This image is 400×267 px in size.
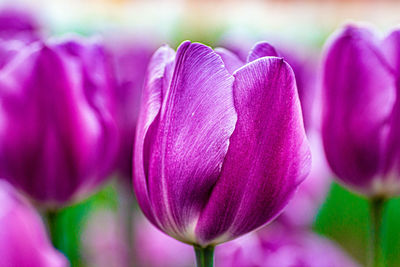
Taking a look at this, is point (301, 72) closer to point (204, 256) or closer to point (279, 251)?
point (279, 251)

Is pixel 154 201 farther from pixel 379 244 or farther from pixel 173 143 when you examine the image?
pixel 379 244

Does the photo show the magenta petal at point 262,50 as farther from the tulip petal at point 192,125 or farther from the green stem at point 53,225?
the green stem at point 53,225

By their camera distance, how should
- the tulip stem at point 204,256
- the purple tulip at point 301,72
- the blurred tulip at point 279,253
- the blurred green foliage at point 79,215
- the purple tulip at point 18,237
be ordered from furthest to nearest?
1. the blurred green foliage at point 79,215
2. the purple tulip at point 301,72
3. the blurred tulip at point 279,253
4. the tulip stem at point 204,256
5. the purple tulip at point 18,237

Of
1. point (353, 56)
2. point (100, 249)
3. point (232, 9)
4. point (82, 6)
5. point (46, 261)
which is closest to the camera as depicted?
point (46, 261)

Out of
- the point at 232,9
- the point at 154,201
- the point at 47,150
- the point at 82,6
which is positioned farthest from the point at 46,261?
the point at 232,9

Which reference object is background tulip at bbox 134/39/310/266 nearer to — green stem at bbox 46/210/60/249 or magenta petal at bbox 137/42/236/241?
magenta petal at bbox 137/42/236/241

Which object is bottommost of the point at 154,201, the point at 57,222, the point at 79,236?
the point at 79,236

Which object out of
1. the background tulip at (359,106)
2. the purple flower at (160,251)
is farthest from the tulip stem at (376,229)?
the purple flower at (160,251)

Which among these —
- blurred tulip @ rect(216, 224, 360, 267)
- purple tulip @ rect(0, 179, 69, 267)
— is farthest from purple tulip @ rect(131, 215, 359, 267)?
purple tulip @ rect(0, 179, 69, 267)
